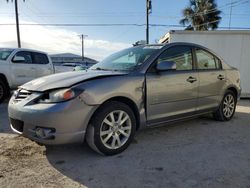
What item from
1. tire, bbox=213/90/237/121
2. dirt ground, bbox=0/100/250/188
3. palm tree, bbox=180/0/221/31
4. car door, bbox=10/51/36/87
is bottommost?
dirt ground, bbox=0/100/250/188

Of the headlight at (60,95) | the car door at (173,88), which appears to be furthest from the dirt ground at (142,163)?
the headlight at (60,95)

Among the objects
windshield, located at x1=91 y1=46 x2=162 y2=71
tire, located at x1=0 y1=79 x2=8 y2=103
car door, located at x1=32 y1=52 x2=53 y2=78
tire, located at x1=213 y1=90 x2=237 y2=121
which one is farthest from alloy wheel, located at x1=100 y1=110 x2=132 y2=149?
car door, located at x1=32 y1=52 x2=53 y2=78

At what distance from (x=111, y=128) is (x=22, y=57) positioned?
6.14 m

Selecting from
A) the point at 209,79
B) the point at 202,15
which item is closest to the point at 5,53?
the point at 209,79

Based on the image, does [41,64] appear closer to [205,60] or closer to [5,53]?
[5,53]

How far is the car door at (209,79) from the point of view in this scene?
4.89 m

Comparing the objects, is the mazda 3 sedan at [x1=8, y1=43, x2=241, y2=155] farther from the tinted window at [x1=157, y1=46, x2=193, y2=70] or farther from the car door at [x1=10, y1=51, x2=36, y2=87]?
the car door at [x1=10, y1=51, x2=36, y2=87]

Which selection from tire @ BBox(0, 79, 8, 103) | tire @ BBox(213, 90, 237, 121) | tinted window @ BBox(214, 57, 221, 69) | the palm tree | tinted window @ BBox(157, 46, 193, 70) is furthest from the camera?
the palm tree

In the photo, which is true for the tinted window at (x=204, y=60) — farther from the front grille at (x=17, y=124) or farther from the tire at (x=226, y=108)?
the front grille at (x=17, y=124)

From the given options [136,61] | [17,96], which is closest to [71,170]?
[17,96]

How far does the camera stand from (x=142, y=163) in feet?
11.1

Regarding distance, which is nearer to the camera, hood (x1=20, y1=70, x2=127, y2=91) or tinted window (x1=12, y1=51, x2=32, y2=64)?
hood (x1=20, y1=70, x2=127, y2=91)

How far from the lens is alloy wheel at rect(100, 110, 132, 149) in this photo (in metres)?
3.52

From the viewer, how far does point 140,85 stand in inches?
150
